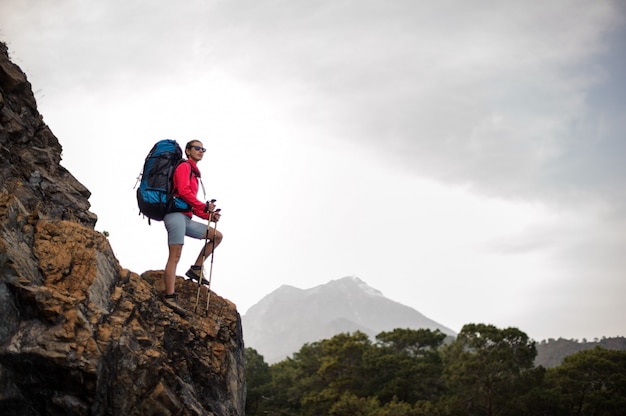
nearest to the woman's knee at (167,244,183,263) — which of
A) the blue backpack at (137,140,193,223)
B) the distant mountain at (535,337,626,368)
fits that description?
the blue backpack at (137,140,193,223)

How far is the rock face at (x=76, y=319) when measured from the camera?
4.32 metres

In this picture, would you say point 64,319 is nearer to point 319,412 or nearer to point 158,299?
point 158,299

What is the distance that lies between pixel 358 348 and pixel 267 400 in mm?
11125

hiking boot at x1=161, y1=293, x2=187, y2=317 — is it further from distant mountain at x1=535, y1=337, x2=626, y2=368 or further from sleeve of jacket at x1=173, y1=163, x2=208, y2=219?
distant mountain at x1=535, y1=337, x2=626, y2=368

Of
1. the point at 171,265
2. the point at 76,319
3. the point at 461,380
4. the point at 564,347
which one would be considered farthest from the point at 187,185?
the point at 564,347

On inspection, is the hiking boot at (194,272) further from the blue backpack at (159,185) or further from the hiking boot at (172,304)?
the blue backpack at (159,185)

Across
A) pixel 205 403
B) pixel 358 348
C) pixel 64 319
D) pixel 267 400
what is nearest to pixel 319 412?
pixel 358 348

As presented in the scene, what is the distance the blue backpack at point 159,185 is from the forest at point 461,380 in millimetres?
24423

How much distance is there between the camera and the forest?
27547 millimetres

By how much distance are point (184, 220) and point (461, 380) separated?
2826cm

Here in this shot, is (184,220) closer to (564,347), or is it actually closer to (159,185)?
(159,185)

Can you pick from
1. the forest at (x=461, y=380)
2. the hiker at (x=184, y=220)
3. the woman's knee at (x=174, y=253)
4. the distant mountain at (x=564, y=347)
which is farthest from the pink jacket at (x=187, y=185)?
the distant mountain at (x=564, y=347)

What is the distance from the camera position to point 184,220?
673cm

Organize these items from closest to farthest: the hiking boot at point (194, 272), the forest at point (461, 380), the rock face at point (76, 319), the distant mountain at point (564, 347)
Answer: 1. the rock face at point (76, 319)
2. the hiking boot at point (194, 272)
3. the forest at point (461, 380)
4. the distant mountain at point (564, 347)
